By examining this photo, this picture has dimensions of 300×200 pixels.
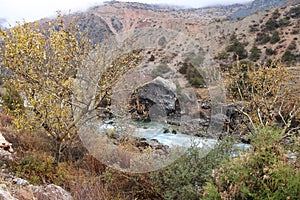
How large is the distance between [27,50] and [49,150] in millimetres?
3202

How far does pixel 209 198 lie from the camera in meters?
3.24

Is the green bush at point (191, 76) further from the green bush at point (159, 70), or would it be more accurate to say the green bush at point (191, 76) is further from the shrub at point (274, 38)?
the shrub at point (274, 38)

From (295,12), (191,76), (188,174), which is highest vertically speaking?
(295,12)

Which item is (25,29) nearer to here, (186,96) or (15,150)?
(15,150)

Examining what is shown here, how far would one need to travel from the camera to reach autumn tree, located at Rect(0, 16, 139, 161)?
5668 millimetres

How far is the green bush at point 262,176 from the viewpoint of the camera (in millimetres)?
2869

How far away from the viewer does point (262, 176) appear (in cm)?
303

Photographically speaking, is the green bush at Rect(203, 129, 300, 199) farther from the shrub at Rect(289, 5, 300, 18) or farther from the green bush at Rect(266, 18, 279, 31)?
the shrub at Rect(289, 5, 300, 18)

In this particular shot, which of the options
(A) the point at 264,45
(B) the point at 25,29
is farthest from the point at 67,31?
(A) the point at 264,45

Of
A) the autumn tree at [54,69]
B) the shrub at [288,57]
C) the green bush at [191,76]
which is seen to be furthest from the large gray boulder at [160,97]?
the shrub at [288,57]

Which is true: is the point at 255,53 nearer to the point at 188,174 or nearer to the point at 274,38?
the point at 274,38

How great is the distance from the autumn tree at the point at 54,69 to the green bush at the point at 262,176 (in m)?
3.85

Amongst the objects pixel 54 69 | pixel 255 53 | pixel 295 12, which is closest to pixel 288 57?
pixel 255 53

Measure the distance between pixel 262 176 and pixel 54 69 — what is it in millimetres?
4703
